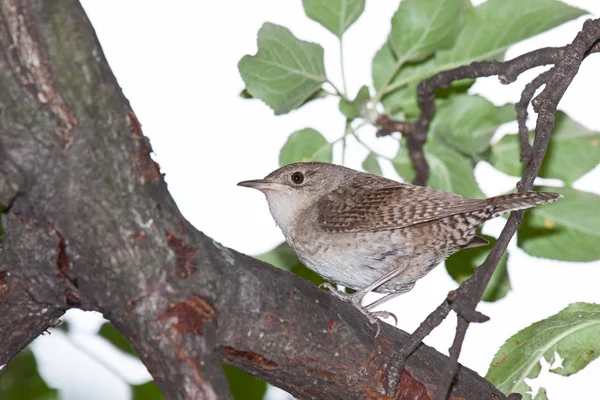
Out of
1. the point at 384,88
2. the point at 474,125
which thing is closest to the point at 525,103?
the point at 474,125

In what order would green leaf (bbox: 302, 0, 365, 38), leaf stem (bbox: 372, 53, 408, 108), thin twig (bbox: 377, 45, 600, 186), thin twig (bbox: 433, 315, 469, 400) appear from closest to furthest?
thin twig (bbox: 433, 315, 469, 400)
thin twig (bbox: 377, 45, 600, 186)
green leaf (bbox: 302, 0, 365, 38)
leaf stem (bbox: 372, 53, 408, 108)

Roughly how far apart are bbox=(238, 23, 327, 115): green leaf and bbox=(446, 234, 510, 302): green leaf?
0.79 m

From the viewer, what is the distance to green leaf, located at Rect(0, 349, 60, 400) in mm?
2584

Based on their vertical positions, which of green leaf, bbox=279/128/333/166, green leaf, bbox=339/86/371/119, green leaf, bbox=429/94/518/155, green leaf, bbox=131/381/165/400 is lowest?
green leaf, bbox=131/381/165/400

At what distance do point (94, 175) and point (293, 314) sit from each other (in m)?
0.55

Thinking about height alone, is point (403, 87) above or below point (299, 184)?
above

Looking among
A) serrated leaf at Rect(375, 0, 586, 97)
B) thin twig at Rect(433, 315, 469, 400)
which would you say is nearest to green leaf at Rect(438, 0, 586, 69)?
serrated leaf at Rect(375, 0, 586, 97)

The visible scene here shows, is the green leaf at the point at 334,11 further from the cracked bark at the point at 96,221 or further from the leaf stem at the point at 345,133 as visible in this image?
the cracked bark at the point at 96,221

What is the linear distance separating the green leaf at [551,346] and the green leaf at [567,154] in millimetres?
630

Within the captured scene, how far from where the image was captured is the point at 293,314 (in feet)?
6.08

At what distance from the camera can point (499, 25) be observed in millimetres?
2729

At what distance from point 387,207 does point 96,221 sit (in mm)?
1064

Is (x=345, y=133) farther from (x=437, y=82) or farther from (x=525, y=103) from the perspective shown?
(x=525, y=103)

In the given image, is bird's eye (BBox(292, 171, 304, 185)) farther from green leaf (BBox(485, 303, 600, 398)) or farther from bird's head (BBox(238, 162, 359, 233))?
green leaf (BBox(485, 303, 600, 398))
